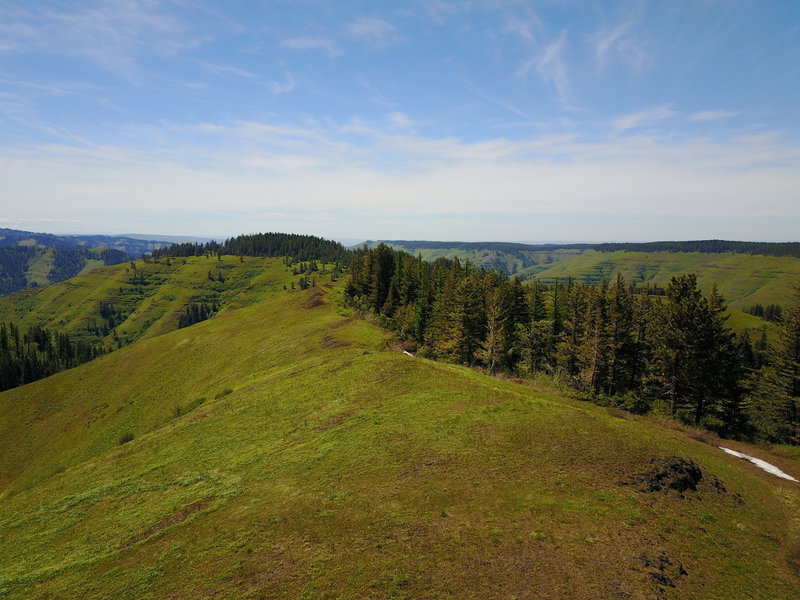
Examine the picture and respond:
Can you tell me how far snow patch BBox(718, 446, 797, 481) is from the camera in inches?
1035

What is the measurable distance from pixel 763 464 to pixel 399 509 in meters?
28.2

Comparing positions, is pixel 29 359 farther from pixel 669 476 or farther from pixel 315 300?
pixel 669 476

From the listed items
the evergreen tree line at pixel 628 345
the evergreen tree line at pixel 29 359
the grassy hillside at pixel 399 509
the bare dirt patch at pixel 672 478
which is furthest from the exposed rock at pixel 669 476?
the evergreen tree line at pixel 29 359

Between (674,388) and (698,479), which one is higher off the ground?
(698,479)

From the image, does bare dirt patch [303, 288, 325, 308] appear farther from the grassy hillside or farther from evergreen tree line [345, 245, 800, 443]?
the grassy hillside

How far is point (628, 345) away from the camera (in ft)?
201

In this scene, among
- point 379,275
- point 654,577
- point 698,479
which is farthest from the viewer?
point 379,275

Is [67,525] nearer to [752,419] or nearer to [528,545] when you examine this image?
[528,545]

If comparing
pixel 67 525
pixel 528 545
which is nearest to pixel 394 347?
pixel 67 525

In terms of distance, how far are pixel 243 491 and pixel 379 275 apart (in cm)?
8179

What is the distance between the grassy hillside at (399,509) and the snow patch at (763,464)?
124cm

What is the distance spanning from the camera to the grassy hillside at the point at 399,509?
47.4 ft

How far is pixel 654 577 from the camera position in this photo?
1370cm

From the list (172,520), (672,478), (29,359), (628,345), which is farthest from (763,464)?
(29,359)
